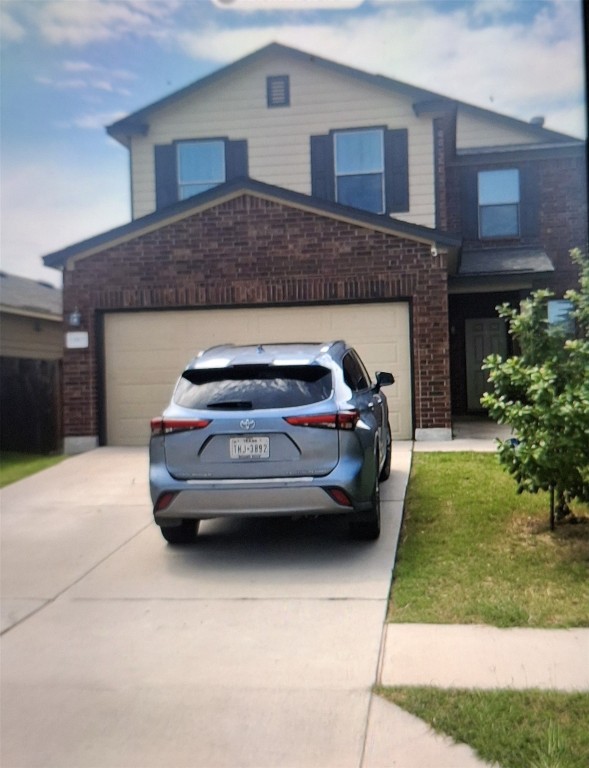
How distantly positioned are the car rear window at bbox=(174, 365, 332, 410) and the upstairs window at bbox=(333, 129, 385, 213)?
7063mm

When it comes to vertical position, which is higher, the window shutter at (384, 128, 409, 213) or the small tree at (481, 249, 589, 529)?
the window shutter at (384, 128, 409, 213)

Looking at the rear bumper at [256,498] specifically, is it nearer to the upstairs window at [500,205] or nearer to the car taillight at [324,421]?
the car taillight at [324,421]

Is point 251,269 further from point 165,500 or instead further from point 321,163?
point 165,500

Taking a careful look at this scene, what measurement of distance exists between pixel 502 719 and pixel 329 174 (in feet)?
33.9

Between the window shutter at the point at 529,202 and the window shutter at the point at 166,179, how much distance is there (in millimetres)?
5144

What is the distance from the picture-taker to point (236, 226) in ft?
32.1

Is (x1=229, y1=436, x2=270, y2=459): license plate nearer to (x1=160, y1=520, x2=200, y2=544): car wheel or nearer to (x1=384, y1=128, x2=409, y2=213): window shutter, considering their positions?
(x1=160, y1=520, x2=200, y2=544): car wheel

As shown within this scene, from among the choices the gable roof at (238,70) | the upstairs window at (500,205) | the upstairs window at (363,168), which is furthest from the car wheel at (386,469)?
the upstairs window at (363,168)

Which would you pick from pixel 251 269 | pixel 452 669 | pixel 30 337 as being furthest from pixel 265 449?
pixel 251 269

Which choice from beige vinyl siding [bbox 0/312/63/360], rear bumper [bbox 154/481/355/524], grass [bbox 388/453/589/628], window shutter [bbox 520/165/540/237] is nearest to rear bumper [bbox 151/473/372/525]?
rear bumper [bbox 154/481/355/524]

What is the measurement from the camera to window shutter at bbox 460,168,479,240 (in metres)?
12.0

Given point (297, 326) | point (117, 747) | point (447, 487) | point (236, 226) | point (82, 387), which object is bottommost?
point (117, 747)

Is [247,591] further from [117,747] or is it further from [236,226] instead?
[236,226]

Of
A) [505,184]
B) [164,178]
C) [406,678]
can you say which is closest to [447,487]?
[406,678]
